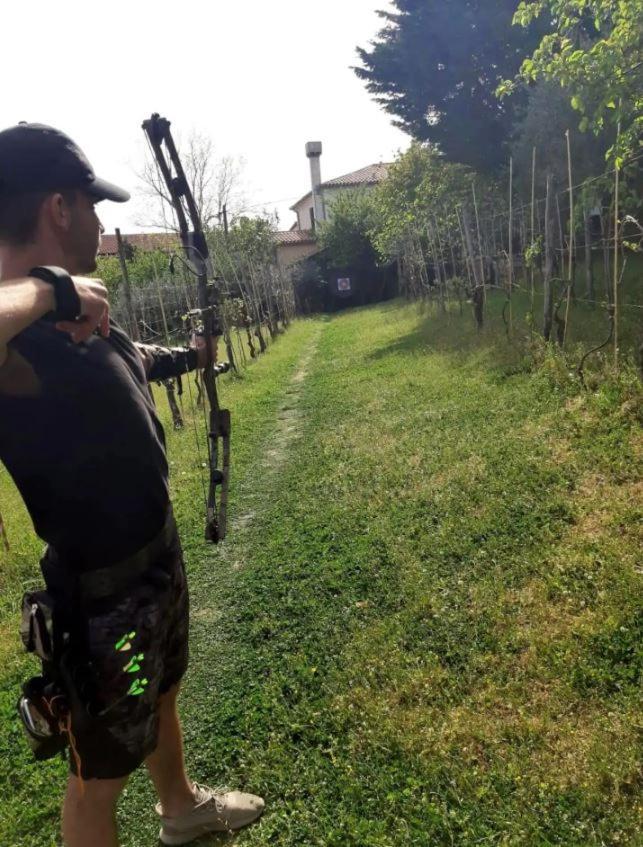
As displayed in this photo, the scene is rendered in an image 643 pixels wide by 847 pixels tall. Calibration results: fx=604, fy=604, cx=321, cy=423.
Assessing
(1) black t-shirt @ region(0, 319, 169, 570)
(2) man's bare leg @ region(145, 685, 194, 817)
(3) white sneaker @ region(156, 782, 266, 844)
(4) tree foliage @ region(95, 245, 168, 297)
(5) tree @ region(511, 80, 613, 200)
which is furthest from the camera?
(4) tree foliage @ region(95, 245, 168, 297)

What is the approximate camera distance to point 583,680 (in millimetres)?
2658

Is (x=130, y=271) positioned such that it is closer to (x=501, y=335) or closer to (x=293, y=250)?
(x=293, y=250)

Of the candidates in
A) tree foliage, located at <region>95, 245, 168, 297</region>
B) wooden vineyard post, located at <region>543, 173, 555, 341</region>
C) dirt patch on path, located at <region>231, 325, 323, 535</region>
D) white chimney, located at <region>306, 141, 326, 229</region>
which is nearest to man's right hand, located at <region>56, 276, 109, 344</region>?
dirt patch on path, located at <region>231, 325, 323, 535</region>

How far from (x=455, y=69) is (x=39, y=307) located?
1688 cm

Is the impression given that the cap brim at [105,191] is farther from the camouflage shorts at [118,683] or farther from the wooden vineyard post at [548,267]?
the wooden vineyard post at [548,267]

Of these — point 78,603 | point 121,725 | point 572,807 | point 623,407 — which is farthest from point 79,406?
point 623,407

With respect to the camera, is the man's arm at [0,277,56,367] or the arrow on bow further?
the arrow on bow

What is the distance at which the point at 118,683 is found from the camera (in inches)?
63.9

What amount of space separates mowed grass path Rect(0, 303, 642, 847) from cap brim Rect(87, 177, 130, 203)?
7.52 ft

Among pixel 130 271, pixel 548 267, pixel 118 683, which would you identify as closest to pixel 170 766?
pixel 118 683

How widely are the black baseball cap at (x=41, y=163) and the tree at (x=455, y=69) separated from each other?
15889 mm

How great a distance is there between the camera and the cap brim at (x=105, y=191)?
1661 mm

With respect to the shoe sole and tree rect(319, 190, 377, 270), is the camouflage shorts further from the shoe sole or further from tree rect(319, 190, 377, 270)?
tree rect(319, 190, 377, 270)

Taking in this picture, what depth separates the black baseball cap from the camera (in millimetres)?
1526
